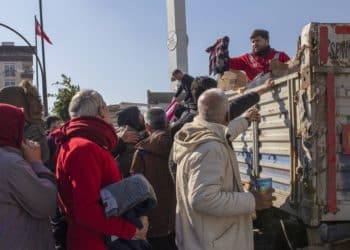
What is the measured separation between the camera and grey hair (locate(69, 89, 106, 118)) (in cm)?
288

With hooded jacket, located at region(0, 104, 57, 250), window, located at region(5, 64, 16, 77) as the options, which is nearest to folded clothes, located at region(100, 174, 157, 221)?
hooded jacket, located at region(0, 104, 57, 250)

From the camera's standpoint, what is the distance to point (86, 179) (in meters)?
2.57

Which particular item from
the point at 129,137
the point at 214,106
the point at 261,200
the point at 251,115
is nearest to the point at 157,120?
the point at 129,137

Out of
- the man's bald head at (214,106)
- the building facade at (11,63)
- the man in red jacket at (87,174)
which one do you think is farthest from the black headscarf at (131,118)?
the building facade at (11,63)

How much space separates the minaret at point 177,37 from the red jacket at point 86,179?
8525 millimetres

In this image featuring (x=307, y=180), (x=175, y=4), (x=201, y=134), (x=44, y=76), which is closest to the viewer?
(x=201, y=134)

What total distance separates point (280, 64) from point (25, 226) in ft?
8.05

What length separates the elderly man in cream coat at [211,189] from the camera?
2.94m

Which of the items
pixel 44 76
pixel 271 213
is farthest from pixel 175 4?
pixel 271 213

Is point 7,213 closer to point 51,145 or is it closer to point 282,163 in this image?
point 51,145

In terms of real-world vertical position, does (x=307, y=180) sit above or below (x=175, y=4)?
below

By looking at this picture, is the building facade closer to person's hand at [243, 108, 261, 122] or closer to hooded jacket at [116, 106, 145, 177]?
hooded jacket at [116, 106, 145, 177]

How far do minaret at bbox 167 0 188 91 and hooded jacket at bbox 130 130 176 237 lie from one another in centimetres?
737

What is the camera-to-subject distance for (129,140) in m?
4.36
